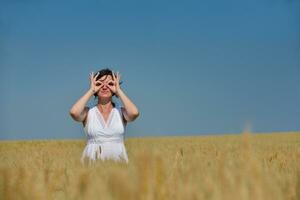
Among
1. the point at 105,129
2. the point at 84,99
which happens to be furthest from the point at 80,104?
the point at 105,129

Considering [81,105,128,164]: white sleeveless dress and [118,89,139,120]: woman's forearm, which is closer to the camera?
[118,89,139,120]: woman's forearm

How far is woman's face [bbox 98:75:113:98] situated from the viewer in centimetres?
549

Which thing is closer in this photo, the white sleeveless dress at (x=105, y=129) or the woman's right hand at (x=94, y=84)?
the woman's right hand at (x=94, y=84)

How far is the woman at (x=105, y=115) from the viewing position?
17.9 ft

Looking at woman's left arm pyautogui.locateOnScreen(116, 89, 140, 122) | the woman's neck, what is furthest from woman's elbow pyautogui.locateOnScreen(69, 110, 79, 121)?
woman's left arm pyautogui.locateOnScreen(116, 89, 140, 122)

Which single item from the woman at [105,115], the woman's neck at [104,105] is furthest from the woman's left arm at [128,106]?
the woman's neck at [104,105]

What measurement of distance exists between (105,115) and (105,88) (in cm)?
33

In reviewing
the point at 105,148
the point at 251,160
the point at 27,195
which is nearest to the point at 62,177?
the point at 27,195

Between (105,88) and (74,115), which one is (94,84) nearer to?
(105,88)

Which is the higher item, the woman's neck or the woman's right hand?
the woman's right hand

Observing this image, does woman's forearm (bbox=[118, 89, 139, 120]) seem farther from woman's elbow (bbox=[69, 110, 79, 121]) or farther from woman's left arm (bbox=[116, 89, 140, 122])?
woman's elbow (bbox=[69, 110, 79, 121])

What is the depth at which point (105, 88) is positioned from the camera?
18.1ft

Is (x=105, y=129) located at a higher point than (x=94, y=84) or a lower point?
lower

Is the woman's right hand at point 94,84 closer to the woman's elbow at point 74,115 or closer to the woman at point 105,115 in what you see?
the woman at point 105,115
